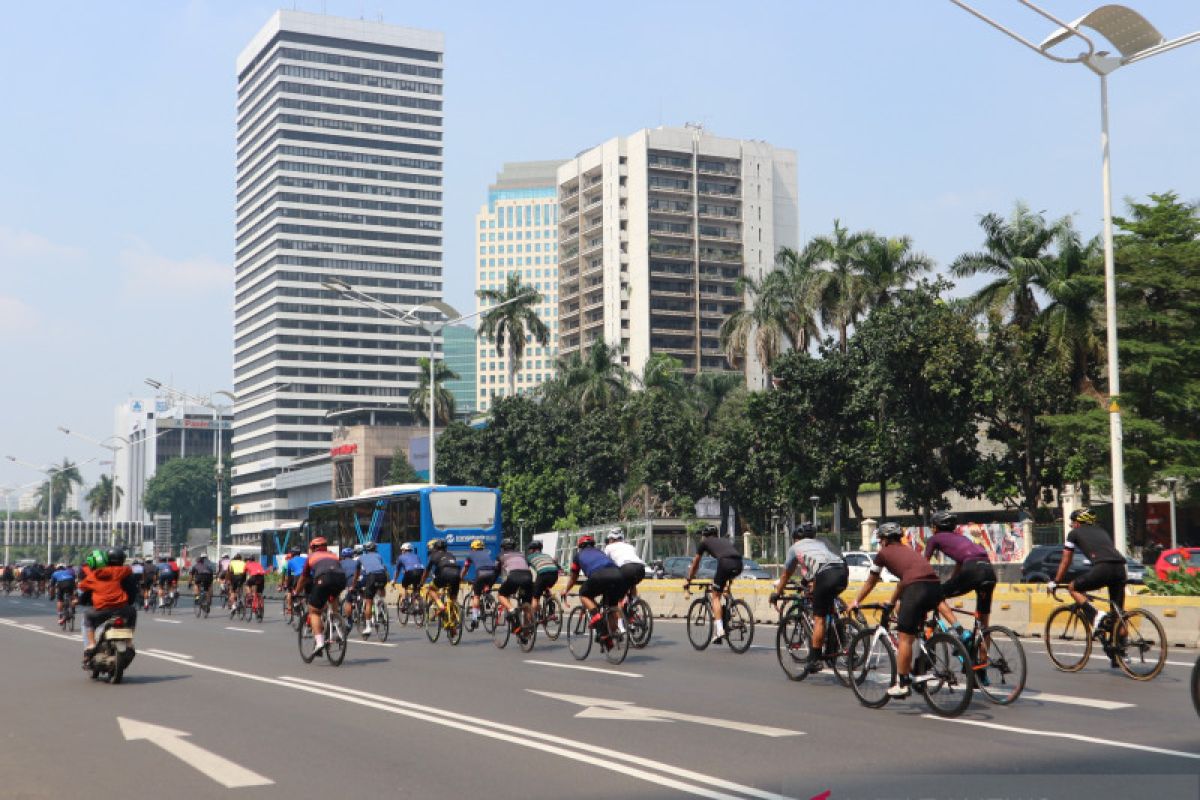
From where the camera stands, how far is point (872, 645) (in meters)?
11.5

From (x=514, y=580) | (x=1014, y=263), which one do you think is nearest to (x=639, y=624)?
(x=514, y=580)

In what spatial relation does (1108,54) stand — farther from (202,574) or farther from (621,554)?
(202,574)

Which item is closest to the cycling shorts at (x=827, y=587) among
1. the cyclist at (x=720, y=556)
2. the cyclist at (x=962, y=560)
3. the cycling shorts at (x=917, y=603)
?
the cyclist at (x=962, y=560)

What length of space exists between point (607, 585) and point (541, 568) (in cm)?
244

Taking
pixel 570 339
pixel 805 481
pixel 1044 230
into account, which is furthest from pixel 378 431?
pixel 1044 230

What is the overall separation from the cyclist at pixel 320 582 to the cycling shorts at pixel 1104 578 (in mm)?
8767

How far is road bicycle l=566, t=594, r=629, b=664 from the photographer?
16594 mm

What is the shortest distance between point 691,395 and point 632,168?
167ft

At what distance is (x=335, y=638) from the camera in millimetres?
17141

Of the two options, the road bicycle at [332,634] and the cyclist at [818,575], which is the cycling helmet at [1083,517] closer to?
the cyclist at [818,575]

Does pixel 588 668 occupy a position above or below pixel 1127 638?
below

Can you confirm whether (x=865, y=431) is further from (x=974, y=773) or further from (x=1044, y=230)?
(x=974, y=773)

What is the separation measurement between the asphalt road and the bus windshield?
19946 millimetres

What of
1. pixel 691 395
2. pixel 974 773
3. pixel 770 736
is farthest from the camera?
pixel 691 395
